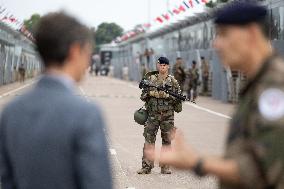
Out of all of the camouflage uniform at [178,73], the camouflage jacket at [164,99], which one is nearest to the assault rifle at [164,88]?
the camouflage jacket at [164,99]

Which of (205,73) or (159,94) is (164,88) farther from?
(205,73)

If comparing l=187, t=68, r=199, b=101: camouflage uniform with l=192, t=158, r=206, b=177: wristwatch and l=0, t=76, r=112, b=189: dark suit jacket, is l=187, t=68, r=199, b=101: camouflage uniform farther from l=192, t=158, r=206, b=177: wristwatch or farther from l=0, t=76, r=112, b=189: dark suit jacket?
l=192, t=158, r=206, b=177: wristwatch

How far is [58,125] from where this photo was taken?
3133 millimetres

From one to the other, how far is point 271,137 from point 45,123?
0.89 metres

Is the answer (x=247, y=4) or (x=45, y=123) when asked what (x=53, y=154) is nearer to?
(x=45, y=123)

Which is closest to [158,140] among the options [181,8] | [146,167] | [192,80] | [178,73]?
[146,167]

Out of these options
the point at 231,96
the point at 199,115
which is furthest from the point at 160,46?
the point at 199,115

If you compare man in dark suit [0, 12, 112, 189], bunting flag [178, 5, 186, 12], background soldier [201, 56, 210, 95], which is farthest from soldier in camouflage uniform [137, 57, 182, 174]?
bunting flag [178, 5, 186, 12]

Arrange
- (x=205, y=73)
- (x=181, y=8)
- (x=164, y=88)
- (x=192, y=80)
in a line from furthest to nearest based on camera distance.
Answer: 1. (x=181, y=8)
2. (x=205, y=73)
3. (x=192, y=80)
4. (x=164, y=88)

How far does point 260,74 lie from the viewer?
10.0 feet

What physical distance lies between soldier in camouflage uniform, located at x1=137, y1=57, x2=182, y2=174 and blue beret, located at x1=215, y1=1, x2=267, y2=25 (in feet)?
28.6

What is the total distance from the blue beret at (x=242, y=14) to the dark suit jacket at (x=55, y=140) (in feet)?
2.04

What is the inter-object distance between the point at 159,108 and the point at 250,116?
8990 mm

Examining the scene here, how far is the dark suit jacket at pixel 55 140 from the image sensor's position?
3.11 m
